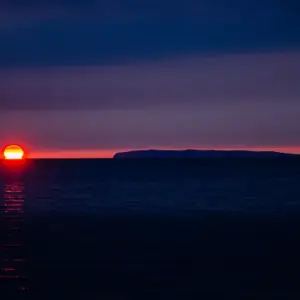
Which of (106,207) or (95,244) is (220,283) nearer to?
(95,244)

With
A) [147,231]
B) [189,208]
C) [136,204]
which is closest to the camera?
[147,231]

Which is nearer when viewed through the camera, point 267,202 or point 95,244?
point 95,244

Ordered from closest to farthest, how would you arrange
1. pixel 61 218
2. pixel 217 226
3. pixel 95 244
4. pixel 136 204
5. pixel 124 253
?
pixel 124 253 → pixel 95 244 → pixel 217 226 → pixel 61 218 → pixel 136 204

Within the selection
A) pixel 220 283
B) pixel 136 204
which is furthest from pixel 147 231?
pixel 136 204

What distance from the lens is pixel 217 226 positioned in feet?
128

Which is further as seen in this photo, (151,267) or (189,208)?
(189,208)

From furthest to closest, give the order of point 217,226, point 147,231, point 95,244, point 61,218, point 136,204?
point 136,204 < point 61,218 < point 217,226 < point 147,231 < point 95,244

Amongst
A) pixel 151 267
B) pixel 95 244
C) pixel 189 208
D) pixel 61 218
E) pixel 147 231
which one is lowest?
pixel 151 267

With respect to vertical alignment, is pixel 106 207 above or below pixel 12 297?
above

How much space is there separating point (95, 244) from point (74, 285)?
28.6 ft

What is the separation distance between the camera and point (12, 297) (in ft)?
66.6

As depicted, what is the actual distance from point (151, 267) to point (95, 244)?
6215mm

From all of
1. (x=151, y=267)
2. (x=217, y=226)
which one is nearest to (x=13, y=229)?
(x=217, y=226)

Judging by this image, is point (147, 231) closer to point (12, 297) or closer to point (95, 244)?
point (95, 244)
